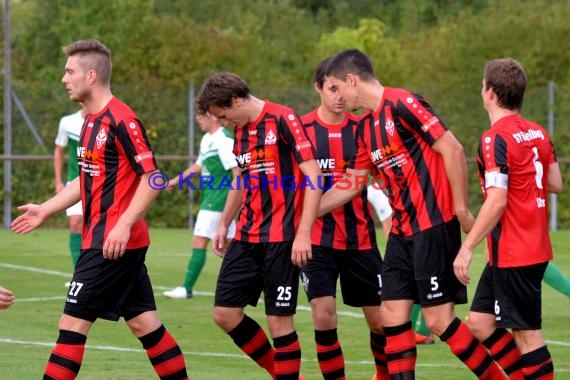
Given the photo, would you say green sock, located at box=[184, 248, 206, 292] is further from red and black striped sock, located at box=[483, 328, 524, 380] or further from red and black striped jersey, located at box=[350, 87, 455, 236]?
red and black striped sock, located at box=[483, 328, 524, 380]

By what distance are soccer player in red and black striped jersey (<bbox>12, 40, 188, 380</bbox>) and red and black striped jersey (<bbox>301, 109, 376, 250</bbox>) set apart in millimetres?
1479

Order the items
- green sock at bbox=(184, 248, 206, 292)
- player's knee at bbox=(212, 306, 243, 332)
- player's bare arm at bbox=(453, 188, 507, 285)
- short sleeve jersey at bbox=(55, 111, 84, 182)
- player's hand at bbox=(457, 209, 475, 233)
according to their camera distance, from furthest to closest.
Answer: short sleeve jersey at bbox=(55, 111, 84, 182) < green sock at bbox=(184, 248, 206, 292) < player's knee at bbox=(212, 306, 243, 332) < player's hand at bbox=(457, 209, 475, 233) < player's bare arm at bbox=(453, 188, 507, 285)

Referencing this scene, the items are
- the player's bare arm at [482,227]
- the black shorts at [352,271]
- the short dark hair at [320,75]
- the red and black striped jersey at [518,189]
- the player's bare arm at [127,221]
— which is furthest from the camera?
the black shorts at [352,271]

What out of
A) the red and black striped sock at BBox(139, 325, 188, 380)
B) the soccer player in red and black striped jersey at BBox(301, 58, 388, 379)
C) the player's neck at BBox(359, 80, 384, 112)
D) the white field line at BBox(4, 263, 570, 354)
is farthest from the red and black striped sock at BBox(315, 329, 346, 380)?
the white field line at BBox(4, 263, 570, 354)

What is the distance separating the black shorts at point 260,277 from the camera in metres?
7.88

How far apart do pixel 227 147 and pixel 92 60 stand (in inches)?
218

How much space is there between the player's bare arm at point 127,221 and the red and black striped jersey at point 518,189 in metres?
1.87

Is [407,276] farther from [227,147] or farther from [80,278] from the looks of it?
[227,147]

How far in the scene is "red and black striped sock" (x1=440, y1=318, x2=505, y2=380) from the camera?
7.40 m

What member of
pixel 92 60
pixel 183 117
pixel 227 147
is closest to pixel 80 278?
pixel 92 60

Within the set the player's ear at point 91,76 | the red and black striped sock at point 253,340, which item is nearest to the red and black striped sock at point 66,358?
the red and black striped sock at point 253,340

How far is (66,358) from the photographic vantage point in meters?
7.27

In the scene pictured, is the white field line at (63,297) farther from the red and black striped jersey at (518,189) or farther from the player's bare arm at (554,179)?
the red and black striped jersey at (518,189)

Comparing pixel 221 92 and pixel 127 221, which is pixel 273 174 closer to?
pixel 221 92
